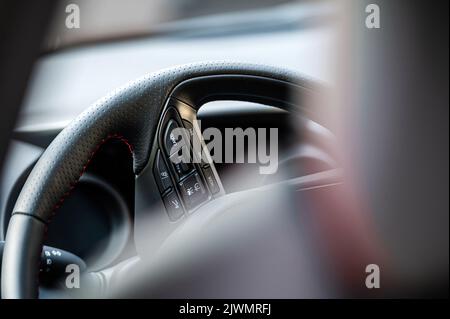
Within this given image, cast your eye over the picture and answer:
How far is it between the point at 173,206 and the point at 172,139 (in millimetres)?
88

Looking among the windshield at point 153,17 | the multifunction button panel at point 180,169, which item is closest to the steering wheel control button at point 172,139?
the multifunction button panel at point 180,169

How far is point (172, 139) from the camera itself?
0.93m

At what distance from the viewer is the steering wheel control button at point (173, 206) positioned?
91 cm

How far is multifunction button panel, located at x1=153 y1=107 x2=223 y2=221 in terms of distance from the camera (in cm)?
91

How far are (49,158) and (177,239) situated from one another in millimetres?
184

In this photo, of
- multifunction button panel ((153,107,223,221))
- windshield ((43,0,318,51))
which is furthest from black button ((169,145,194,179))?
windshield ((43,0,318,51))

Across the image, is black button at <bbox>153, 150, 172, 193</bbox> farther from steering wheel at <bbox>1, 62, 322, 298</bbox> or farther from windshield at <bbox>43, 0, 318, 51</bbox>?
windshield at <bbox>43, 0, 318, 51</bbox>

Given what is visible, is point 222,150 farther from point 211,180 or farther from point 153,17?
point 153,17

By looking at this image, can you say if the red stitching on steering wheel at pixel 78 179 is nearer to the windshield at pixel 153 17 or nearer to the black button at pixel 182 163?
the black button at pixel 182 163

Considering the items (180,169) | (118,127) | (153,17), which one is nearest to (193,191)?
(180,169)

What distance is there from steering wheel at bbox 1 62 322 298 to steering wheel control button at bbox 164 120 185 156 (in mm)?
19

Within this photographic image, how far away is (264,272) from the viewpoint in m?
0.89

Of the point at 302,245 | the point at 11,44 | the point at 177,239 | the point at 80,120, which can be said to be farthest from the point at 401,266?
the point at 11,44
